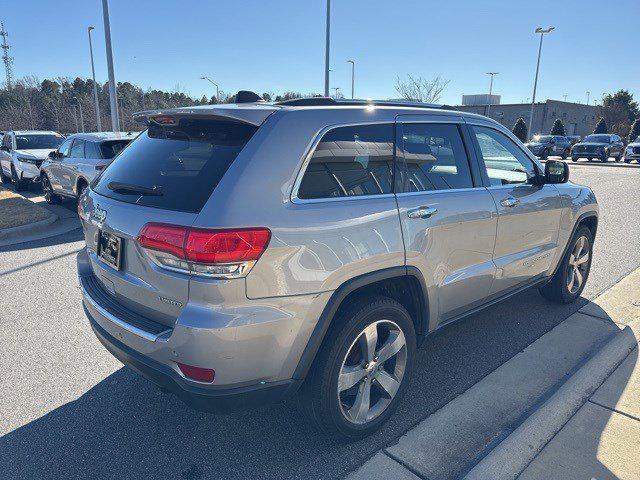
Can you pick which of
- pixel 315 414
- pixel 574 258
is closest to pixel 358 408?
pixel 315 414

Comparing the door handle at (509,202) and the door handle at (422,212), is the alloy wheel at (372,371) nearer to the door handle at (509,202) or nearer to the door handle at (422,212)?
the door handle at (422,212)

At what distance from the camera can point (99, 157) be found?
901cm

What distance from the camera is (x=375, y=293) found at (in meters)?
2.69

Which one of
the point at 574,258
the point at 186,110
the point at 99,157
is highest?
the point at 186,110

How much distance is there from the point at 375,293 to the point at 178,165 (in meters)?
1.30

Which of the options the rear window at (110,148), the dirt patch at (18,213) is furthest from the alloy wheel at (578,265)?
the dirt patch at (18,213)

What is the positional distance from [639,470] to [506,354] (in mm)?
1368

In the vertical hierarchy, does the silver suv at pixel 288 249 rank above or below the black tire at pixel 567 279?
above

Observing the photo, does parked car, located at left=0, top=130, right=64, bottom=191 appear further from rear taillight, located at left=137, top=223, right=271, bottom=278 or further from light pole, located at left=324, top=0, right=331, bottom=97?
rear taillight, located at left=137, top=223, right=271, bottom=278

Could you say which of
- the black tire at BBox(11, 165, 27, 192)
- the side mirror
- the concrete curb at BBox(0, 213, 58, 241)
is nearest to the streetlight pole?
the black tire at BBox(11, 165, 27, 192)

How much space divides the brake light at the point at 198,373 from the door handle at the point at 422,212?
1.39m

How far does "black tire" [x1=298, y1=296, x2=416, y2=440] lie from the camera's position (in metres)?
2.45

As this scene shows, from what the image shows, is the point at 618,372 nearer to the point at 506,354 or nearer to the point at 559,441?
the point at 506,354

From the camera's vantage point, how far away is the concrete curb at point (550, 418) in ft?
8.08
